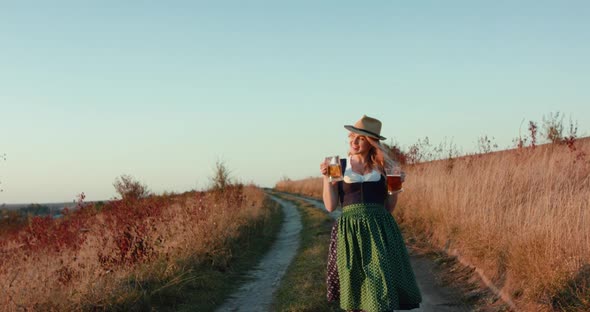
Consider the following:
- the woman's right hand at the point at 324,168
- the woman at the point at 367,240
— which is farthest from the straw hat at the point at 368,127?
the woman's right hand at the point at 324,168

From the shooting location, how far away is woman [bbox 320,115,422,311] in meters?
4.51

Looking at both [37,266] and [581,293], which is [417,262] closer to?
[581,293]

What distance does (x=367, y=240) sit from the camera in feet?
15.1

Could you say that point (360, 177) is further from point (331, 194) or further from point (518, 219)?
point (518, 219)

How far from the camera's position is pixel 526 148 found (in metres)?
13.6

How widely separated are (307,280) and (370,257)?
182 inches

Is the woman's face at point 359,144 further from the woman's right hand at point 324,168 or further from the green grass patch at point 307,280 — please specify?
the green grass patch at point 307,280

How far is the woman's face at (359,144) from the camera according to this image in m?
4.79

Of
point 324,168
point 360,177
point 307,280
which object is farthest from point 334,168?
point 307,280

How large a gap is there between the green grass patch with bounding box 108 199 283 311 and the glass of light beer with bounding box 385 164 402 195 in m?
4.50

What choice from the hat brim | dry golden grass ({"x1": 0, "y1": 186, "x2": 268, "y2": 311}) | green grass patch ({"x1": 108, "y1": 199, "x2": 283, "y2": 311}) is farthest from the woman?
dry golden grass ({"x1": 0, "y1": 186, "x2": 268, "y2": 311})

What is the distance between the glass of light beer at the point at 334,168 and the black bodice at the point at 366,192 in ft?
0.81

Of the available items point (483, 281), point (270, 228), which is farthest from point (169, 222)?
point (483, 281)

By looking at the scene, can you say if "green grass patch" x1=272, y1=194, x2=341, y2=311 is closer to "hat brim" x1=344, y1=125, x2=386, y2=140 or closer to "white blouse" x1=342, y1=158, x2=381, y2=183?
"white blouse" x1=342, y1=158, x2=381, y2=183
